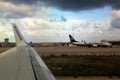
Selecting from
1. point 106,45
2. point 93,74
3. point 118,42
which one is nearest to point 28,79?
point 93,74

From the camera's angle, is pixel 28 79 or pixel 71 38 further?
pixel 71 38

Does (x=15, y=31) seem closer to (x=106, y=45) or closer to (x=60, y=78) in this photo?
(x=60, y=78)

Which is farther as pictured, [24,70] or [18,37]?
[18,37]

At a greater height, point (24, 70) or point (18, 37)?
point (18, 37)

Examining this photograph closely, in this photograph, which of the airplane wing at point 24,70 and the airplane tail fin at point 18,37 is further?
the airplane tail fin at point 18,37

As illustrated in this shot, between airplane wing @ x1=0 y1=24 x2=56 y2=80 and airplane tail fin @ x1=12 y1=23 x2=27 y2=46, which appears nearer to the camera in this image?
airplane wing @ x1=0 y1=24 x2=56 y2=80

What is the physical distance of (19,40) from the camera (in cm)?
1695

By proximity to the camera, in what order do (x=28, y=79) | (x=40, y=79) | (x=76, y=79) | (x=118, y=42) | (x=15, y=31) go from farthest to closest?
(x=118, y=42) < (x=15, y=31) < (x=76, y=79) < (x=40, y=79) < (x=28, y=79)

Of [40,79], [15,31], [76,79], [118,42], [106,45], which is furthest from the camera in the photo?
[118,42]

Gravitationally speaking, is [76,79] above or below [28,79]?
below

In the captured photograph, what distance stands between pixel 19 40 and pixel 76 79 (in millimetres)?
4271

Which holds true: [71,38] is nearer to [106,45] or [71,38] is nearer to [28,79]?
[106,45]

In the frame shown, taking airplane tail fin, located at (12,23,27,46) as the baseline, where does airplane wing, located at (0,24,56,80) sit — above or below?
below

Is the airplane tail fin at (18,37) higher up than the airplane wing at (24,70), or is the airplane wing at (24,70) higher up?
the airplane tail fin at (18,37)
